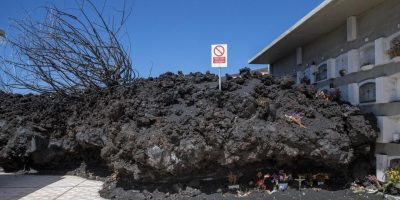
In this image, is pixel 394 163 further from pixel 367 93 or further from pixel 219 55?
pixel 219 55

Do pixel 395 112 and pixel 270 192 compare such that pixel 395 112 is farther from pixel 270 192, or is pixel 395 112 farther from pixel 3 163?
pixel 3 163

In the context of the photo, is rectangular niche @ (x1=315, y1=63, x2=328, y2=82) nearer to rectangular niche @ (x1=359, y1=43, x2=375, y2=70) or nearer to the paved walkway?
rectangular niche @ (x1=359, y1=43, x2=375, y2=70)

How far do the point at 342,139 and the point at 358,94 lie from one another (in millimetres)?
2172

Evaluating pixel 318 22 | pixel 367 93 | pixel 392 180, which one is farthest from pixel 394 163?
pixel 318 22

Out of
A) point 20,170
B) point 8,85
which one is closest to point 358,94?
point 20,170

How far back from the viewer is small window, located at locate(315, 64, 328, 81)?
39.7ft

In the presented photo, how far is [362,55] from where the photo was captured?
9.77 meters

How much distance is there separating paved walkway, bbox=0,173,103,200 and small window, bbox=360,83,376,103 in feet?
21.7

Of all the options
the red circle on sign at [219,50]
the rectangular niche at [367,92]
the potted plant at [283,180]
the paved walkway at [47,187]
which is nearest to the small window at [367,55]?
the rectangular niche at [367,92]

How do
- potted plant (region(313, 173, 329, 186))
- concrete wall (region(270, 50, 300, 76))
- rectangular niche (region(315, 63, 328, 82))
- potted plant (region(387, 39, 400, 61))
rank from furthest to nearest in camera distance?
1. concrete wall (region(270, 50, 300, 76))
2. rectangular niche (region(315, 63, 328, 82))
3. potted plant (region(313, 173, 329, 186))
4. potted plant (region(387, 39, 400, 61))

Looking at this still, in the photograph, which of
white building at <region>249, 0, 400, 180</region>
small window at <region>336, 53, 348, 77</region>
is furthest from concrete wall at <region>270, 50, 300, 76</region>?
small window at <region>336, 53, 348, 77</region>

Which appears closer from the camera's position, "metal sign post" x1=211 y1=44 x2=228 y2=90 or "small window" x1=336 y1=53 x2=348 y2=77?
"metal sign post" x1=211 y1=44 x2=228 y2=90

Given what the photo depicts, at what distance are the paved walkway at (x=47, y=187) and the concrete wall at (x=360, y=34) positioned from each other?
7138 millimetres

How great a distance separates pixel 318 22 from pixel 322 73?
2.15 meters
